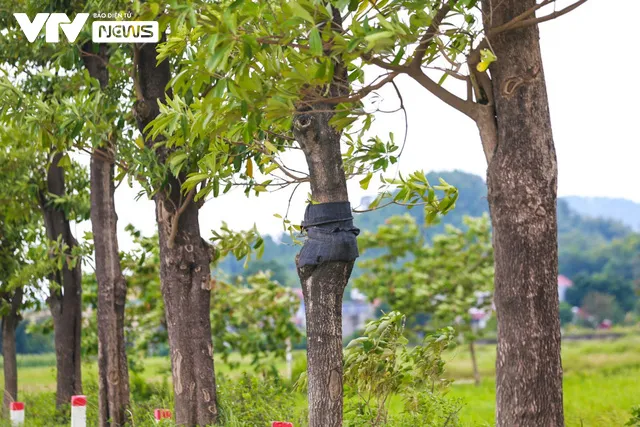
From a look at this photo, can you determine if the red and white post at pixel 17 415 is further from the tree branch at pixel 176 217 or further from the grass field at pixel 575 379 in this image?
the tree branch at pixel 176 217

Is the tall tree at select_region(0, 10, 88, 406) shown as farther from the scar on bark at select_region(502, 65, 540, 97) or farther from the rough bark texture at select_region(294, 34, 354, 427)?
the scar on bark at select_region(502, 65, 540, 97)

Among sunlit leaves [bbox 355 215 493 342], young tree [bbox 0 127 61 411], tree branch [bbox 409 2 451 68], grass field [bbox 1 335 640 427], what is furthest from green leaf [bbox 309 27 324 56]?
sunlit leaves [bbox 355 215 493 342]

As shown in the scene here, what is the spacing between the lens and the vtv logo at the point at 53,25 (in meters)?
9.86

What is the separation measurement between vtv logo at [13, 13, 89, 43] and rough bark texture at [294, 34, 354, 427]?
13.4 ft

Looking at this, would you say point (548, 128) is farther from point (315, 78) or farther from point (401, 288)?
point (401, 288)

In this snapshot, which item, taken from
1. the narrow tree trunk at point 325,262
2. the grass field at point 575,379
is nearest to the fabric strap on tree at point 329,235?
the narrow tree trunk at point 325,262

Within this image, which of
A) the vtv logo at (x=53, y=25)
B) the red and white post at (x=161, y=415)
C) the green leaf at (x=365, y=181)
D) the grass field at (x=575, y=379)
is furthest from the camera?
the grass field at (x=575, y=379)

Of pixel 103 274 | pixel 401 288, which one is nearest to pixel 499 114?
→ pixel 103 274

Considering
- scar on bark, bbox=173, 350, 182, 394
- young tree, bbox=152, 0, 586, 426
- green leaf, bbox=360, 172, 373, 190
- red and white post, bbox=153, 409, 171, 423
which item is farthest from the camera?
scar on bark, bbox=173, 350, 182, 394

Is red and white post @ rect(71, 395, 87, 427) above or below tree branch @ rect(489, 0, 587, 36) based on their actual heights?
below

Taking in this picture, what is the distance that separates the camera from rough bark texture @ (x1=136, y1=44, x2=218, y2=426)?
926 centimetres

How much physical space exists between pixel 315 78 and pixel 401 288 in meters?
14.2

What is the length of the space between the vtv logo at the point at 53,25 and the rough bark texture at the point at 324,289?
4080mm

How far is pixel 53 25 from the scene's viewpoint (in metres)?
10.1
